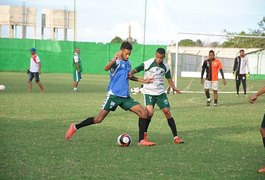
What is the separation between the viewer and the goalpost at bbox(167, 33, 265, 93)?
30.4m

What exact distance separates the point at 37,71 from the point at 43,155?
620 inches

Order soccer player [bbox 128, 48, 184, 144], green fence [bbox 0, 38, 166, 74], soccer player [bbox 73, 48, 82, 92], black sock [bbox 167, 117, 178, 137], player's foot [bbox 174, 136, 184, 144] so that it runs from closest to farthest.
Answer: player's foot [bbox 174, 136, 184, 144] < black sock [bbox 167, 117, 178, 137] < soccer player [bbox 128, 48, 184, 144] < soccer player [bbox 73, 48, 82, 92] < green fence [bbox 0, 38, 166, 74]

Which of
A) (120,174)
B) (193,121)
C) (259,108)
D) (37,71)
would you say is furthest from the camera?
(37,71)

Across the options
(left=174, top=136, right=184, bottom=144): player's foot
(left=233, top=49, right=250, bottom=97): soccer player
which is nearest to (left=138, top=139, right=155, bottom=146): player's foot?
(left=174, top=136, right=184, bottom=144): player's foot

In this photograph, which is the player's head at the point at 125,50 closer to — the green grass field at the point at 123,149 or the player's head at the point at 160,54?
the player's head at the point at 160,54

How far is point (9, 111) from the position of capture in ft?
50.1

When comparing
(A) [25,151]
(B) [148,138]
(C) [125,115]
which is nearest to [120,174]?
(A) [25,151]

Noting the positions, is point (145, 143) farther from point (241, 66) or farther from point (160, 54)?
point (241, 66)

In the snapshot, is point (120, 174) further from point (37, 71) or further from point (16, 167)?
point (37, 71)

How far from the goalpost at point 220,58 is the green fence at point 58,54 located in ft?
12.1

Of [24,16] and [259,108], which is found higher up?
[24,16]

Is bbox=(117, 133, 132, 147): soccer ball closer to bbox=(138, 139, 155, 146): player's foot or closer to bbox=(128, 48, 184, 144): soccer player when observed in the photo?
bbox=(138, 139, 155, 146): player's foot

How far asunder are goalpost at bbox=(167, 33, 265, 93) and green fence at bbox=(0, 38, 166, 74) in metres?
3.68

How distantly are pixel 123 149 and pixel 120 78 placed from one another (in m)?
1.29
